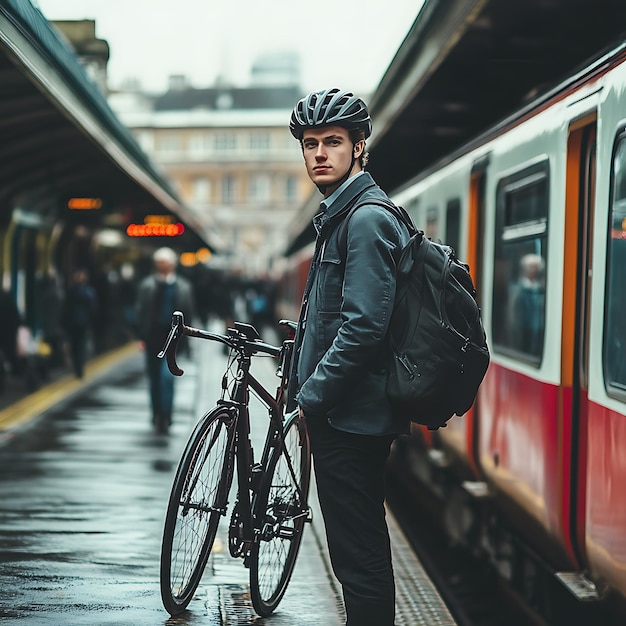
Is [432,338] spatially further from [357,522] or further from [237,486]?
[237,486]

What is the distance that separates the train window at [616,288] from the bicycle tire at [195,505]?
1.47 metres

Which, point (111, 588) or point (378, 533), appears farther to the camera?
point (111, 588)

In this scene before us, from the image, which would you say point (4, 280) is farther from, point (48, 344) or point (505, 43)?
point (505, 43)

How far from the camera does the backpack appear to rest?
3580 millimetres

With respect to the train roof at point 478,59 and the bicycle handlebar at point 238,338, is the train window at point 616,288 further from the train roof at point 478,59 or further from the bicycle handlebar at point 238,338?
the train roof at point 478,59

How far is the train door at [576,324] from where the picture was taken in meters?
5.32

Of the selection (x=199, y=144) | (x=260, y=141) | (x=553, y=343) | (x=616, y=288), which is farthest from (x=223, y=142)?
(x=616, y=288)

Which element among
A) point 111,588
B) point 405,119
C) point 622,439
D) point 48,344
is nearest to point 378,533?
point 622,439

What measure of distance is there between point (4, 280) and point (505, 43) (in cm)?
797

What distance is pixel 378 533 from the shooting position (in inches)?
150

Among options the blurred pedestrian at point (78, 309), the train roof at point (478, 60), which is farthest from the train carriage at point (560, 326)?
the blurred pedestrian at point (78, 309)

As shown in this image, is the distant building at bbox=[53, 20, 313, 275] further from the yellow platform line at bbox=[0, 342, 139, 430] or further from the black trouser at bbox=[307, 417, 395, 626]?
the black trouser at bbox=[307, 417, 395, 626]

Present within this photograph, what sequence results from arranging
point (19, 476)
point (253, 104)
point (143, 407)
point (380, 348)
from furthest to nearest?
1. point (253, 104)
2. point (143, 407)
3. point (19, 476)
4. point (380, 348)

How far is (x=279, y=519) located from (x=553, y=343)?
4.97ft
